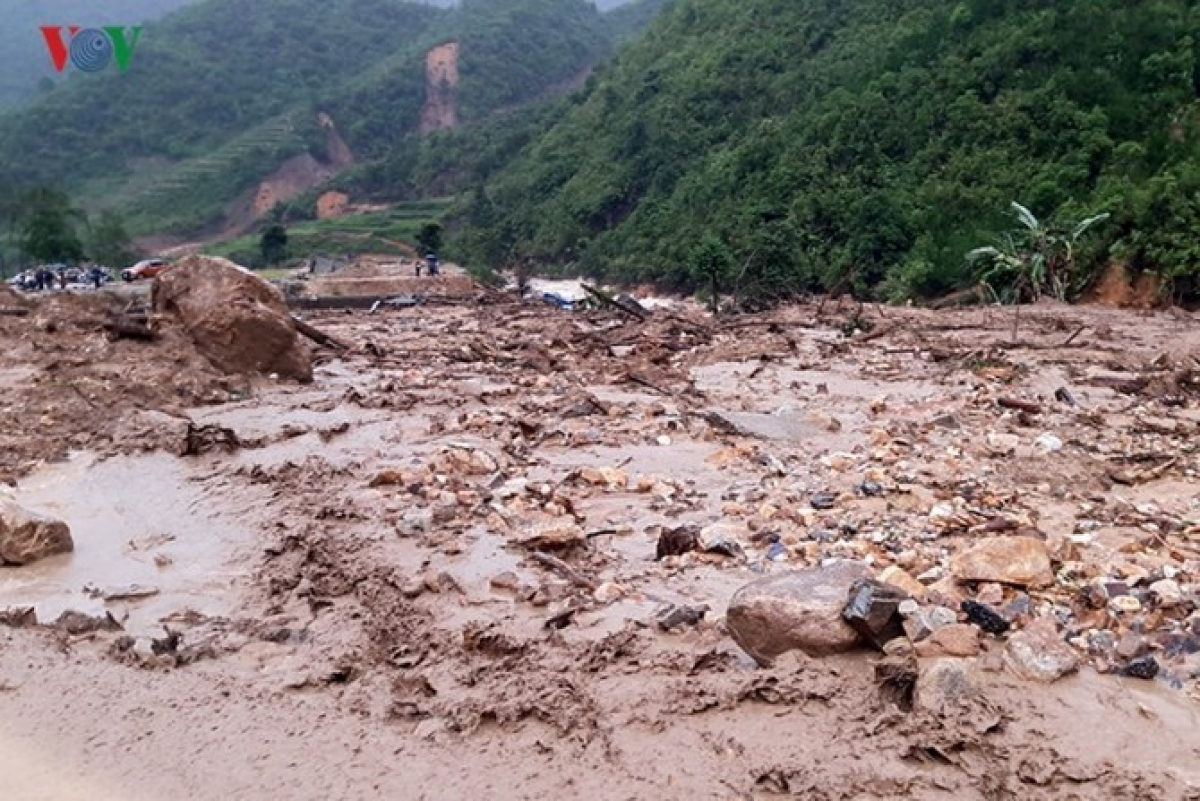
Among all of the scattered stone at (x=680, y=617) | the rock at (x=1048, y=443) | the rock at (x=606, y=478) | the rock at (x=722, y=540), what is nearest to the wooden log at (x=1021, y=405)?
the rock at (x=1048, y=443)

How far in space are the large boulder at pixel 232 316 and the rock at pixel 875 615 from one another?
33.0ft

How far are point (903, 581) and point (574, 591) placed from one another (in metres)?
1.50

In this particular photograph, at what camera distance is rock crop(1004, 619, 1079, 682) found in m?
3.44

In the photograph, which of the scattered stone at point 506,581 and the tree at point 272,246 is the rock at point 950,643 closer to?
the scattered stone at point 506,581

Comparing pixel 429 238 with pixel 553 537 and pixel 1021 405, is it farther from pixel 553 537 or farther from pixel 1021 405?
pixel 553 537

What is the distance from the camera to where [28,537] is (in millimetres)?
5750

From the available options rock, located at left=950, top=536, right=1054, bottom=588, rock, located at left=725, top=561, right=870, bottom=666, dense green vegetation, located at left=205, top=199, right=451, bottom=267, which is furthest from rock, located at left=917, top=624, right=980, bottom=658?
dense green vegetation, located at left=205, top=199, right=451, bottom=267

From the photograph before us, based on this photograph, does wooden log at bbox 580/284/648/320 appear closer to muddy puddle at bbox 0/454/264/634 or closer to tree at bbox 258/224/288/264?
muddy puddle at bbox 0/454/264/634

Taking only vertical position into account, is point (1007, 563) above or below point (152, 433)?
above

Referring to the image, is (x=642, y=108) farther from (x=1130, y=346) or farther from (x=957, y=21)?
(x=1130, y=346)

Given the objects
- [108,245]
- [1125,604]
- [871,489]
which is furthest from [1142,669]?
[108,245]

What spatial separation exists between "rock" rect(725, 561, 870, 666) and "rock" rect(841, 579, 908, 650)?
0.04 metres

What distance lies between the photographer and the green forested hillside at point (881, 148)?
23.4 meters

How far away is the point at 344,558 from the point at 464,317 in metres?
18.2
